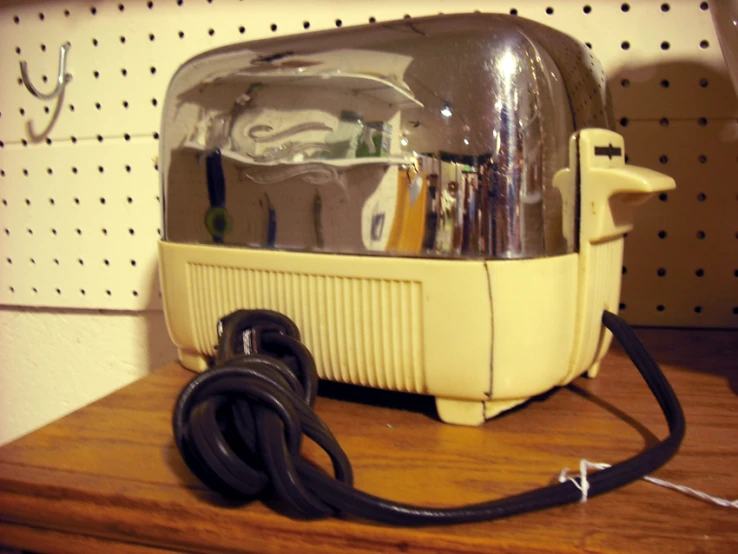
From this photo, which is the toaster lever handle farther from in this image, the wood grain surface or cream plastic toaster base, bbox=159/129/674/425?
the wood grain surface

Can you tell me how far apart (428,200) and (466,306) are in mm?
69

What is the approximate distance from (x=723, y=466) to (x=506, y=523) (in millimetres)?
145

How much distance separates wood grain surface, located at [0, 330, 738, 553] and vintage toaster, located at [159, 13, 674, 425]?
0.03 m

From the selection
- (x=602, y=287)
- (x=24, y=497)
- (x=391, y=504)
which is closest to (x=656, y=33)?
(x=602, y=287)

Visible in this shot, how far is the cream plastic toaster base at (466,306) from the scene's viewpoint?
343 millimetres

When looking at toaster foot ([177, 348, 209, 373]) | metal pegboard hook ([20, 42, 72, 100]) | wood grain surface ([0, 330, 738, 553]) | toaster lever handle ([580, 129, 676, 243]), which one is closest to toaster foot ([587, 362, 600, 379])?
wood grain surface ([0, 330, 738, 553])

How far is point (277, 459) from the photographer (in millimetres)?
264

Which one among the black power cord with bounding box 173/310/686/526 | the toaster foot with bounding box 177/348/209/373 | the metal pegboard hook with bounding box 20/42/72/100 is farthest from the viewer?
the metal pegboard hook with bounding box 20/42/72/100

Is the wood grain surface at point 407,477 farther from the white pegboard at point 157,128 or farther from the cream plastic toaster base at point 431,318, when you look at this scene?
the white pegboard at point 157,128

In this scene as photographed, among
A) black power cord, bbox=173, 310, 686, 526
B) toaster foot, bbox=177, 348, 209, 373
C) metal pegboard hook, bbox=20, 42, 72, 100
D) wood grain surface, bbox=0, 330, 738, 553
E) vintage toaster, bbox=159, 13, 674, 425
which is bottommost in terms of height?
toaster foot, bbox=177, 348, 209, 373

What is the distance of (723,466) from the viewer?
12.6 inches

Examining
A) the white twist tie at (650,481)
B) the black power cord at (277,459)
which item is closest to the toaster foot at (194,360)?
the black power cord at (277,459)

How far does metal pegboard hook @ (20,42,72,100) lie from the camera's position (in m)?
0.68

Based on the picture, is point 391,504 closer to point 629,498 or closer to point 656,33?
point 629,498
